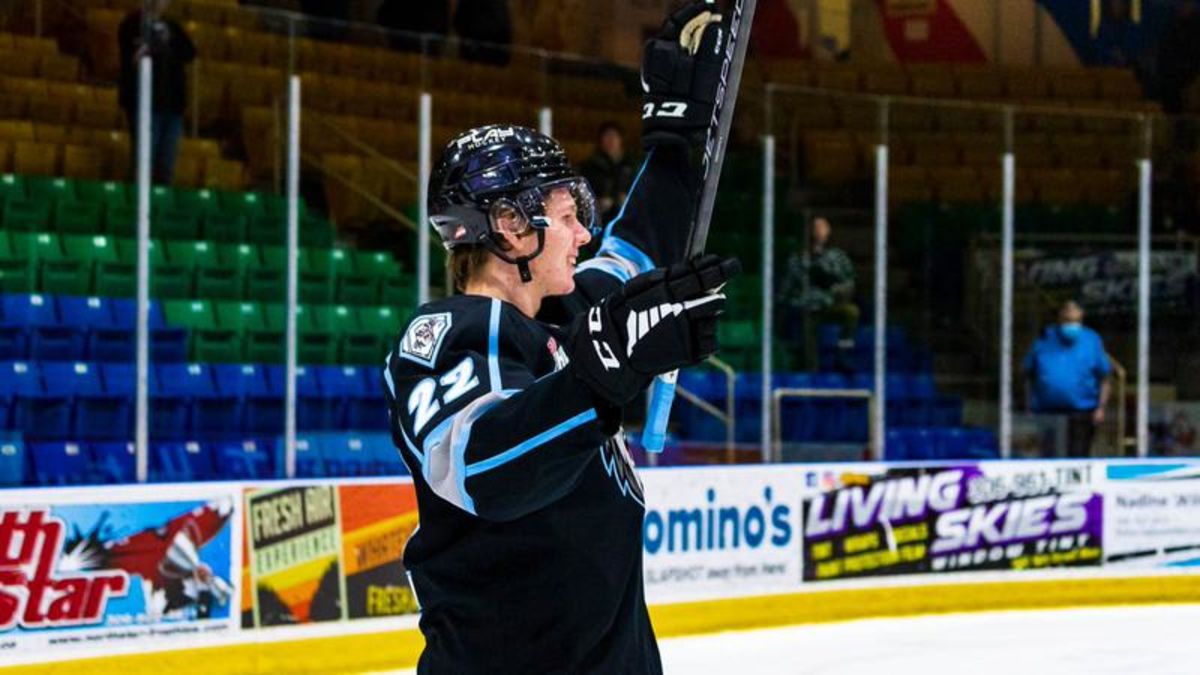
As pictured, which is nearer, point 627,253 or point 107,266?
point 627,253

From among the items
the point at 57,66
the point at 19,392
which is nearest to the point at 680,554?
the point at 19,392

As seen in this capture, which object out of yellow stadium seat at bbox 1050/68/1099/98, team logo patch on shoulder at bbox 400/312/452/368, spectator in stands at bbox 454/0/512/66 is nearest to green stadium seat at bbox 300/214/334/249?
spectator in stands at bbox 454/0/512/66

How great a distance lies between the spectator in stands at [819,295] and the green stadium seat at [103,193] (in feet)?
10.0

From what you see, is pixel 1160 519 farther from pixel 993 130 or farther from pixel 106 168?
pixel 106 168

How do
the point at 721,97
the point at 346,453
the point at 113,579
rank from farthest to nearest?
the point at 346,453 < the point at 113,579 < the point at 721,97

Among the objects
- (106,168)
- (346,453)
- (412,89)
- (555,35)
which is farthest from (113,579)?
(555,35)

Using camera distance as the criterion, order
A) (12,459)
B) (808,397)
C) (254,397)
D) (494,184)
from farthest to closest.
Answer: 1. (808,397)
2. (254,397)
3. (12,459)
4. (494,184)

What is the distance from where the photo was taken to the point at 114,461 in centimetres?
678

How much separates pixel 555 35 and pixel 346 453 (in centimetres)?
576

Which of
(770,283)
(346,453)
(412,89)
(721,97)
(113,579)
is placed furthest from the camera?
(770,283)

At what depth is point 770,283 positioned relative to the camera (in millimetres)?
8766

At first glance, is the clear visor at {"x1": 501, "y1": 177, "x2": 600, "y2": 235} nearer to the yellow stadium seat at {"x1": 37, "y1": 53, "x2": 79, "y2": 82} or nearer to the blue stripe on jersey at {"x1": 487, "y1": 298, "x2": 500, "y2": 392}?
the blue stripe on jersey at {"x1": 487, "y1": 298, "x2": 500, "y2": 392}

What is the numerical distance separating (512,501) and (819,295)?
7.18 meters

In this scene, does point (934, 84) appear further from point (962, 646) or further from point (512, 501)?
point (512, 501)
